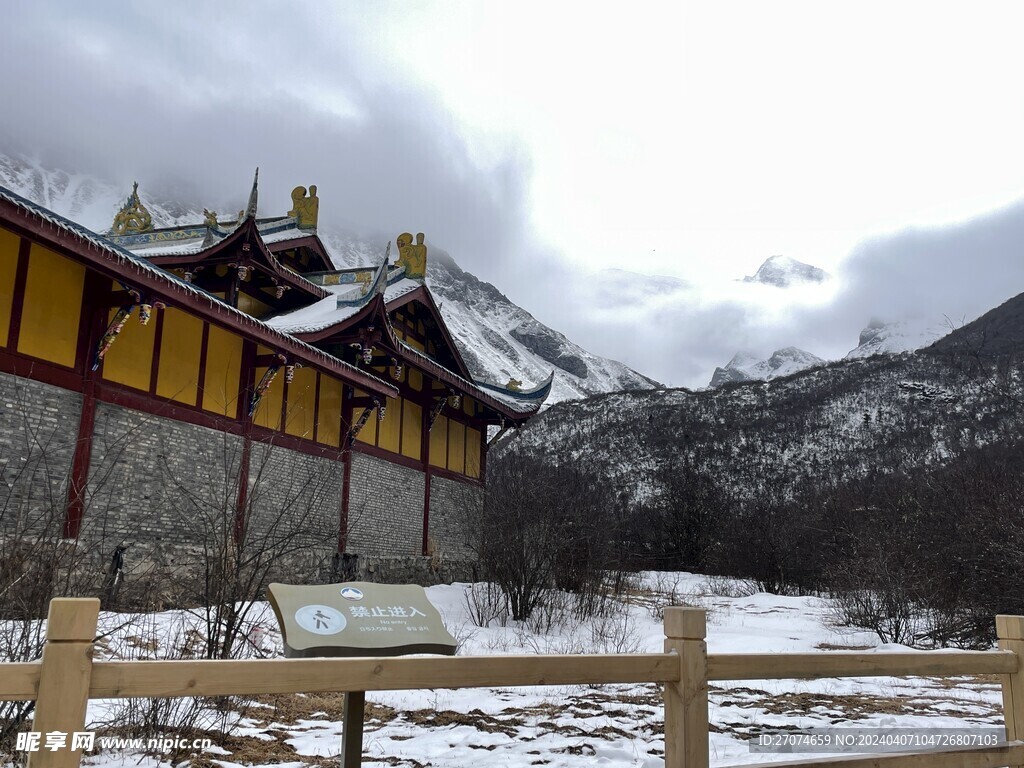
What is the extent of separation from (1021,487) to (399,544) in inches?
510

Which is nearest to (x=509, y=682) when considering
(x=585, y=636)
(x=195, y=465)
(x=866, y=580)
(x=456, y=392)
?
(x=585, y=636)

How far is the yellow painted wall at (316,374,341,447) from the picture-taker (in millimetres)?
16469

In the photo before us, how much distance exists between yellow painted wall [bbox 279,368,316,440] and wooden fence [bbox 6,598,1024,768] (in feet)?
42.3

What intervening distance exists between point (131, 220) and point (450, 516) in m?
10.8

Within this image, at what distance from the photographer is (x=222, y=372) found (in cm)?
1371

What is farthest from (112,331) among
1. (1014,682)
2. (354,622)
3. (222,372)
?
(1014,682)

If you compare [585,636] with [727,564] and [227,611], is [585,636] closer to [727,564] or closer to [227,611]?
[227,611]

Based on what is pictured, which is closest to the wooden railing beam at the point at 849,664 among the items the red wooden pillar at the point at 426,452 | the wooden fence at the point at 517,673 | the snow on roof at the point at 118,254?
the wooden fence at the point at 517,673

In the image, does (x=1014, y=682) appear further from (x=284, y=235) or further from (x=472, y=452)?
(x=472, y=452)

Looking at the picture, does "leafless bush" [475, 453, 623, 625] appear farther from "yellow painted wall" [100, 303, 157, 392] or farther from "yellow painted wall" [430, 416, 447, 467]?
"yellow painted wall" [100, 303, 157, 392]

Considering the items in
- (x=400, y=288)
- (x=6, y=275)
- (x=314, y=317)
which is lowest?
(x=6, y=275)

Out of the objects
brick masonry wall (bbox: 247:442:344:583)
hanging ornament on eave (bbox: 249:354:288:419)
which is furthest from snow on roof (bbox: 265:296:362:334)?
brick masonry wall (bbox: 247:442:344:583)

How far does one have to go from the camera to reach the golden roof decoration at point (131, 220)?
1709 cm

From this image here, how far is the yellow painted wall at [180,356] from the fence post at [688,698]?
11.0m
